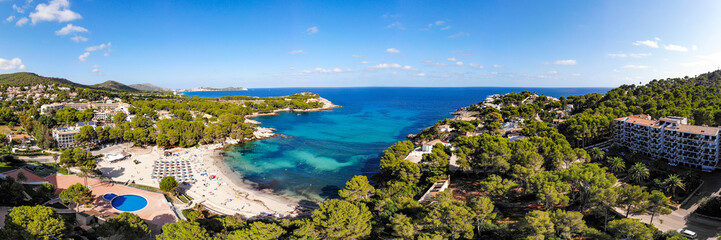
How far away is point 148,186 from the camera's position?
103 feet

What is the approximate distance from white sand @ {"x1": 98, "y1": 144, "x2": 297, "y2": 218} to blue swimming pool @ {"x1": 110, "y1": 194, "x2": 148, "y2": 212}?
4026 millimetres

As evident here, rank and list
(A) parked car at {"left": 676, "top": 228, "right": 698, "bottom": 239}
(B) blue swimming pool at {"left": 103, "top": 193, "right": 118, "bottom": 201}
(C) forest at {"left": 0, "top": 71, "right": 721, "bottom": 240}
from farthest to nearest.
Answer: (B) blue swimming pool at {"left": 103, "top": 193, "right": 118, "bottom": 201} → (A) parked car at {"left": 676, "top": 228, "right": 698, "bottom": 239} → (C) forest at {"left": 0, "top": 71, "right": 721, "bottom": 240}

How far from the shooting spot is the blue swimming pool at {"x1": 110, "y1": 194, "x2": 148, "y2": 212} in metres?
25.6

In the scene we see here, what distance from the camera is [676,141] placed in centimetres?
2972

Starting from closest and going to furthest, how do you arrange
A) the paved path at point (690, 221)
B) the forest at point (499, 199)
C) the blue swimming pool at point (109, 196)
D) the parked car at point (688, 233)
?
the forest at point (499, 199) < the parked car at point (688, 233) < the paved path at point (690, 221) < the blue swimming pool at point (109, 196)

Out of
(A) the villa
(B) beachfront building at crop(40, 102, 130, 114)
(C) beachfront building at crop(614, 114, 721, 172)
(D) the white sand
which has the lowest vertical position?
(D) the white sand

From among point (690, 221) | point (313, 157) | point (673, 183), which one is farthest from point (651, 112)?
point (313, 157)

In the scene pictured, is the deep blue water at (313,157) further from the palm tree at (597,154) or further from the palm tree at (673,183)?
the palm tree at (673,183)

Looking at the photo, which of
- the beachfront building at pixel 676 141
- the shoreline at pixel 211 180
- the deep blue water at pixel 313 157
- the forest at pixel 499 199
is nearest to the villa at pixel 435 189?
the forest at pixel 499 199

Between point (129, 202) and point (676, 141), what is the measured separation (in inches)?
2036

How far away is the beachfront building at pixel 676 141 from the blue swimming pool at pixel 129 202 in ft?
163

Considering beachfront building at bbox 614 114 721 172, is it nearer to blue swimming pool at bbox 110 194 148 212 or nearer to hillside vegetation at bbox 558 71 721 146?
hillside vegetation at bbox 558 71 721 146

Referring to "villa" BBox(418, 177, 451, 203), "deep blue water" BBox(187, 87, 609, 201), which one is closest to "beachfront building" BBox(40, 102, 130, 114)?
"deep blue water" BBox(187, 87, 609, 201)

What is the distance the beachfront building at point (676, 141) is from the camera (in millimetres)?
27734
